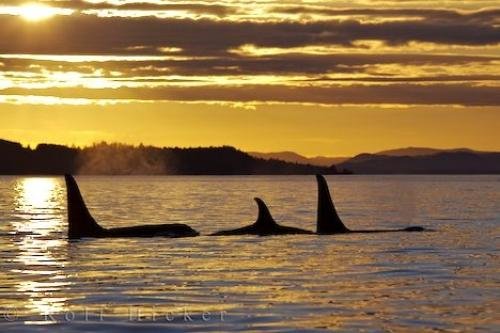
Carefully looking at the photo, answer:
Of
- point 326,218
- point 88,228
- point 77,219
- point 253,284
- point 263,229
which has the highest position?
point 77,219

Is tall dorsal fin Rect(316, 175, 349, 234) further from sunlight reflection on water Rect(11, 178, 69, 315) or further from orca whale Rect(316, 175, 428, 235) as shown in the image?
sunlight reflection on water Rect(11, 178, 69, 315)

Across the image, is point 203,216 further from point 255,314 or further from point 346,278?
point 255,314

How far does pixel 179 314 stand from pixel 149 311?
28.5 inches

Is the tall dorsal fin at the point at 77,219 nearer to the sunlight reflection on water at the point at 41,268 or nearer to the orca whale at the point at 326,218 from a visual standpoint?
the sunlight reflection on water at the point at 41,268

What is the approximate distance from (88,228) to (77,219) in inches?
23.6

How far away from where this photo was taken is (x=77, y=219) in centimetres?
4441

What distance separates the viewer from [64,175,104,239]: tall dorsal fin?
1716 inches

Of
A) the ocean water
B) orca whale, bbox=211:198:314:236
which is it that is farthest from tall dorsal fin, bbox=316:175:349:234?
the ocean water

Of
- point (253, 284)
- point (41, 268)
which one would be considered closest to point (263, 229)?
point (41, 268)

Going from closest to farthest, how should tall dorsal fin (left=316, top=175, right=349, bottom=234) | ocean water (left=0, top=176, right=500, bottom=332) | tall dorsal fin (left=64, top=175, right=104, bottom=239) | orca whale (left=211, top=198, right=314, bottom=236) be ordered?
ocean water (left=0, top=176, right=500, bottom=332) → tall dorsal fin (left=64, top=175, right=104, bottom=239) → tall dorsal fin (left=316, top=175, right=349, bottom=234) → orca whale (left=211, top=198, right=314, bottom=236)

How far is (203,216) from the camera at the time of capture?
70.1 metres

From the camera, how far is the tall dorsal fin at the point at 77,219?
1716 inches

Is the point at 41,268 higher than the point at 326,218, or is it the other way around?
the point at 326,218

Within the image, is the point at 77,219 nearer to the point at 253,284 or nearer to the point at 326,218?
the point at 326,218
